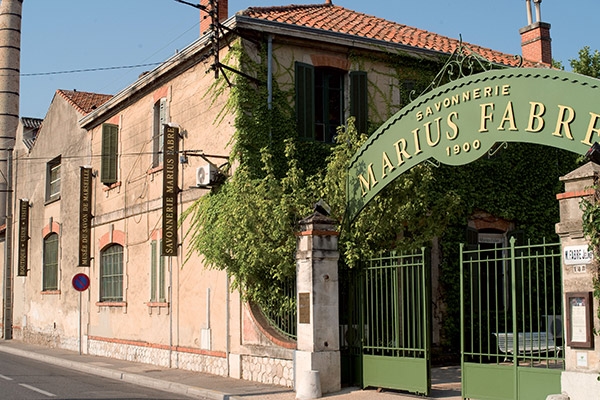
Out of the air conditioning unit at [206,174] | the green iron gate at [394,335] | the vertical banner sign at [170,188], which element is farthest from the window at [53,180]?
the green iron gate at [394,335]

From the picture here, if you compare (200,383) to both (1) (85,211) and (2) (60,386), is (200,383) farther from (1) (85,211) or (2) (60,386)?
→ (1) (85,211)

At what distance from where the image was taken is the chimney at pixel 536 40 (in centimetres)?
2203

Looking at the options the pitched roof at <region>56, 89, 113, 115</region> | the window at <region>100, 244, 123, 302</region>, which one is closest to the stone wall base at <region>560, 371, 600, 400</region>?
the window at <region>100, 244, 123, 302</region>

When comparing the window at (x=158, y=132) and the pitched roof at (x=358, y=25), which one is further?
the window at (x=158, y=132)

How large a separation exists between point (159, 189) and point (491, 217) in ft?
27.2

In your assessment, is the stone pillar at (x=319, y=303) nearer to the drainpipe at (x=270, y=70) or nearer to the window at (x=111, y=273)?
the drainpipe at (x=270, y=70)

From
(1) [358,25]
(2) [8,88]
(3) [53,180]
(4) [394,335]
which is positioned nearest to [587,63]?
(1) [358,25]

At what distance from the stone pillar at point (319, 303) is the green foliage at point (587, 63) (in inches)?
506

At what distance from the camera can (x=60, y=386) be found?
14430mm

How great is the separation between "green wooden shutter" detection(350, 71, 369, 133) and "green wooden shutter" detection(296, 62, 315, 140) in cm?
102

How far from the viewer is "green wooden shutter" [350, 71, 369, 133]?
55.0ft

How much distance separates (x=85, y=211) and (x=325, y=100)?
10.1m

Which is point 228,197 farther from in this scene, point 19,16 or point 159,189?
point 19,16

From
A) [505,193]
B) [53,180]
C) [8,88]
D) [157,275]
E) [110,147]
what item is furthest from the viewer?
[8,88]
